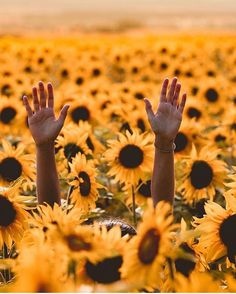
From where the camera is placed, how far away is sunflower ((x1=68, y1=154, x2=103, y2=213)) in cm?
397

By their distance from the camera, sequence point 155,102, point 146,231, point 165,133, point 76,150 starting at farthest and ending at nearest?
point 155,102 → point 76,150 → point 165,133 → point 146,231

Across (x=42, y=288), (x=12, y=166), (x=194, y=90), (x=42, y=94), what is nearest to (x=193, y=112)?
(x=194, y=90)

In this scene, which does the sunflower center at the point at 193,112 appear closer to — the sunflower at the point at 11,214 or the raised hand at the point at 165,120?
the raised hand at the point at 165,120

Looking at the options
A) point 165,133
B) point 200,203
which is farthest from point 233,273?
point 200,203

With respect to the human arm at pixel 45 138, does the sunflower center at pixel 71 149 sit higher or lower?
lower

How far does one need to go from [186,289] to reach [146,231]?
0.36m

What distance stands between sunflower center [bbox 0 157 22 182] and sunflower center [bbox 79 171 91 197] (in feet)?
2.22

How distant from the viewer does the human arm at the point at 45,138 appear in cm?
374

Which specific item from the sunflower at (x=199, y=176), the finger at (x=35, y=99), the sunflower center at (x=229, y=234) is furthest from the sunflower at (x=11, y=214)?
the sunflower at (x=199, y=176)

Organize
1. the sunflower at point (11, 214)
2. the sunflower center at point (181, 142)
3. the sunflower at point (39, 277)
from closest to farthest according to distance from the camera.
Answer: the sunflower at point (39, 277) < the sunflower at point (11, 214) < the sunflower center at point (181, 142)

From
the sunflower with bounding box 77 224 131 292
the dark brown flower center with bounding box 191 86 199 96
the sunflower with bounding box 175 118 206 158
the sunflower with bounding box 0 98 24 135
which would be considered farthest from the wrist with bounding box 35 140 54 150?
the dark brown flower center with bounding box 191 86 199 96

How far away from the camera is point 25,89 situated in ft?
30.6

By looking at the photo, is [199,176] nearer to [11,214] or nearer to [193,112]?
[11,214]

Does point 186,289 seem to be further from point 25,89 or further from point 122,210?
point 25,89
